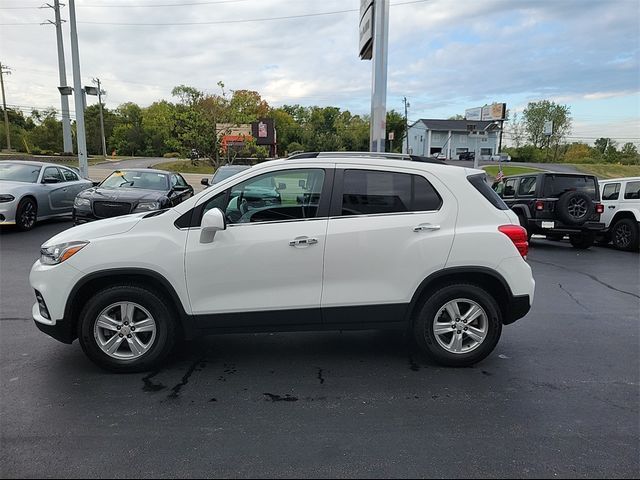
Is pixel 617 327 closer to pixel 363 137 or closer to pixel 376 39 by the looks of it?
pixel 376 39

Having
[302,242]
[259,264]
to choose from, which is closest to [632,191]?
[302,242]

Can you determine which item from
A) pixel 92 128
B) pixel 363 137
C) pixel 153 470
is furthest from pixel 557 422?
pixel 92 128

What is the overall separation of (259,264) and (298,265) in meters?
0.32

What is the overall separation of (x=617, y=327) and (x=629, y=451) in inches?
112

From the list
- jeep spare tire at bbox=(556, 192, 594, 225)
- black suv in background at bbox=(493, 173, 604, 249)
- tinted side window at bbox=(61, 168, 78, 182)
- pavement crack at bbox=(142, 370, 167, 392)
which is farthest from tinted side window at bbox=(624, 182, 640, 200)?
tinted side window at bbox=(61, 168, 78, 182)

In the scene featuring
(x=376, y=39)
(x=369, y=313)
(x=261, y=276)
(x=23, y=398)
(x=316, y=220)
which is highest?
(x=376, y=39)

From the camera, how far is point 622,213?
11.4 metres

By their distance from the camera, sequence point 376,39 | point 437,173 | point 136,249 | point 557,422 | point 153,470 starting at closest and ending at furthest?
point 153,470 < point 557,422 < point 136,249 < point 437,173 < point 376,39

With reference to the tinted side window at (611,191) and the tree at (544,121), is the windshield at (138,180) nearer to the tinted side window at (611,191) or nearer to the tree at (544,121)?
the tinted side window at (611,191)

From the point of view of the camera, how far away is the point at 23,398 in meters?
3.42

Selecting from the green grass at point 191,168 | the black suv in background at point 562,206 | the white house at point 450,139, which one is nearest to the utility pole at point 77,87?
the black suv in background at point 562,206

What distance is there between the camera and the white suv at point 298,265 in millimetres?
3699

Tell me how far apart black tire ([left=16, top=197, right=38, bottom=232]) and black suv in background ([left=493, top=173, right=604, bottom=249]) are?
11.7 metres

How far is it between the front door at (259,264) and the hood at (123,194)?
6.70m
